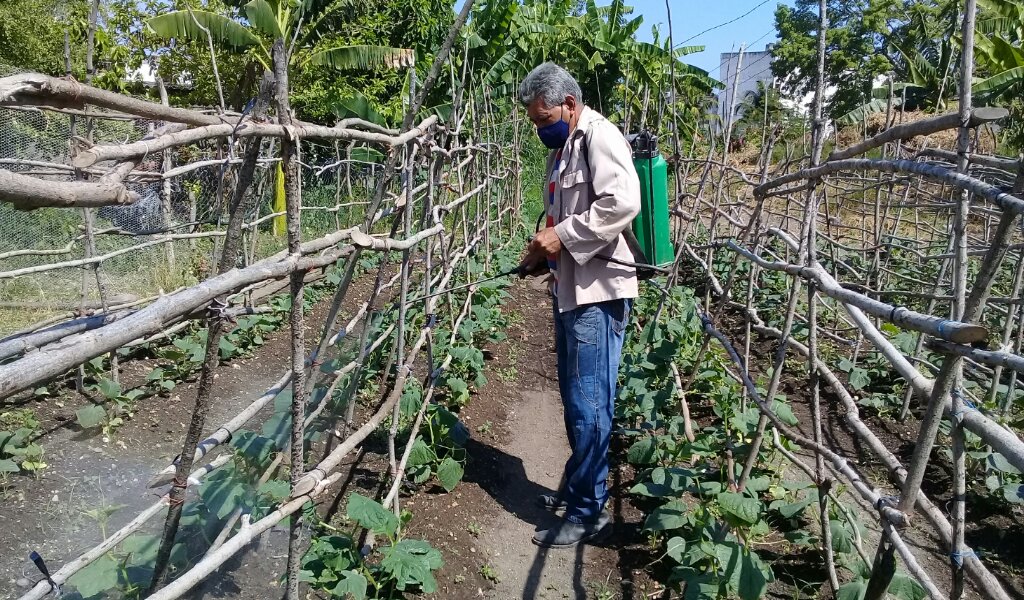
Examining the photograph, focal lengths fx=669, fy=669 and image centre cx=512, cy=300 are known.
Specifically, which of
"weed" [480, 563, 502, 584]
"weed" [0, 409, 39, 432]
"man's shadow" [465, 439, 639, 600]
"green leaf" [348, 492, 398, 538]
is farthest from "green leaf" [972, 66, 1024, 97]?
"weed" [0, 409, 39, 432]

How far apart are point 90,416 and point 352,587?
2.21m

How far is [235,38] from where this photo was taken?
9.47 metres

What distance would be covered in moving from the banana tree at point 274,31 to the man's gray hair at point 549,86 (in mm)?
5156

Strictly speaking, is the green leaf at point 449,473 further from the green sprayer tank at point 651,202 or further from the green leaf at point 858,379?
the green leaf at point 858,379

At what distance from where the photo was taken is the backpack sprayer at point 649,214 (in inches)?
123

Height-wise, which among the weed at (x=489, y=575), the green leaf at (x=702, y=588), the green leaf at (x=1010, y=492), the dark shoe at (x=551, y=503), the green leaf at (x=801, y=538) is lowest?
the weed at (x=489, y=575)

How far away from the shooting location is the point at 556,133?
9.99 ft

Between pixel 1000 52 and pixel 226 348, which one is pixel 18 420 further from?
pixel 1000 52

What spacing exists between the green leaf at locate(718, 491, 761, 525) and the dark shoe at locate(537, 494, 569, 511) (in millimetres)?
1144

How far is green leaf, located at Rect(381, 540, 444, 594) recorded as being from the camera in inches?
85.7

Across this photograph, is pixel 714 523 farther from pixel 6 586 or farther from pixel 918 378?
pixel 6 586

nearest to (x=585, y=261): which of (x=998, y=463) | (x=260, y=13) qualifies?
(x=998, y=463)

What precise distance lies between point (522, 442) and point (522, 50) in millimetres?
10006

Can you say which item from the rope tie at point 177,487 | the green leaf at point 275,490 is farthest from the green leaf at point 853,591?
the rope tie at point 177,487
